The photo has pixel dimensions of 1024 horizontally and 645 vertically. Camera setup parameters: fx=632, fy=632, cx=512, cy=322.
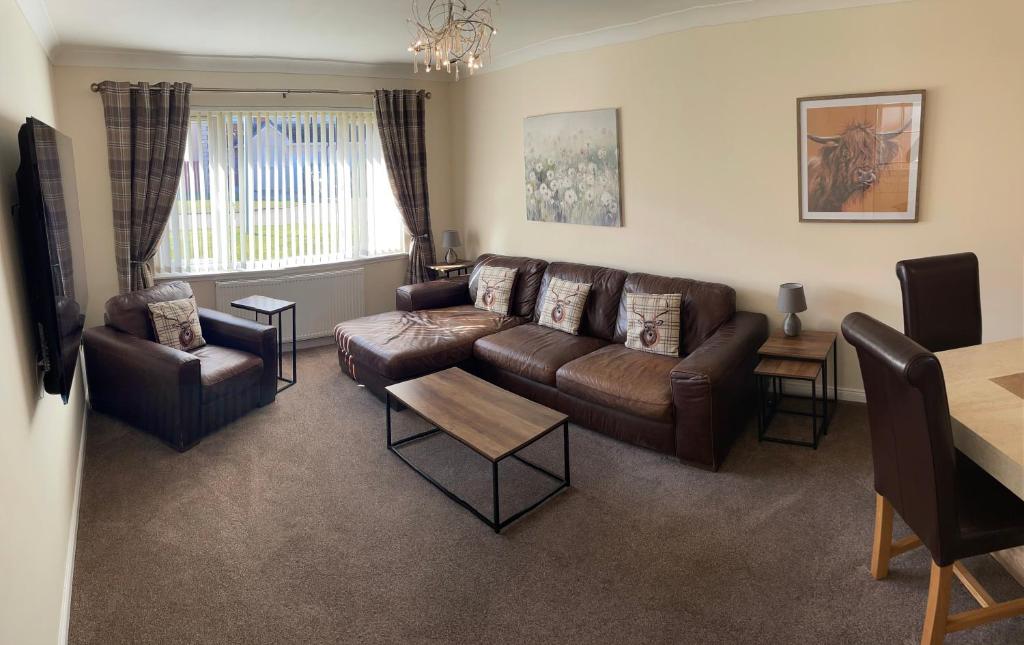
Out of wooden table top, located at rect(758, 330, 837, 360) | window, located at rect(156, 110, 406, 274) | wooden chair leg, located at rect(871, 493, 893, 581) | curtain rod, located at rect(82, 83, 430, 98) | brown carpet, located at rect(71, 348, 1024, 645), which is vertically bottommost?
brown carpet, located at rect(71, 348, 1024, 645)

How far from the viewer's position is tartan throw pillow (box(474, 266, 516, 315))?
5.07 meters

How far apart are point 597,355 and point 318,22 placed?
273 cm

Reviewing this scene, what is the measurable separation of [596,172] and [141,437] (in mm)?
3558

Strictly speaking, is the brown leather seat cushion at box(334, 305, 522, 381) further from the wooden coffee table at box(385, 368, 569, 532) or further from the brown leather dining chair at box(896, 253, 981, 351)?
the brown leather dining chair at box(896, 253, 981, 351)

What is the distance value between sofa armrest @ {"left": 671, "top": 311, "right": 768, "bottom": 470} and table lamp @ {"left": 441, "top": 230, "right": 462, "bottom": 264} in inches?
117

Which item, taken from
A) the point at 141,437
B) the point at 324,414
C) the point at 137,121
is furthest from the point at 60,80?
the point at 324,414

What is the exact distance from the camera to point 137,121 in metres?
4.58

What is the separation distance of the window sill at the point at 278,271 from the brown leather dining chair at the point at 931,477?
4.53m

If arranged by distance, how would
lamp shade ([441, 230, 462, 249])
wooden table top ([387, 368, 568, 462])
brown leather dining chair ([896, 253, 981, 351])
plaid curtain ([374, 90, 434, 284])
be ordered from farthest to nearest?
lamp shade ([441, 230, 462, 249]) → plaid curtain ([374, 90, 434, 284]) → wooden table top ([387, 368, 568, 462]) → brown leather dining chair ([896, 253, 981, 351])

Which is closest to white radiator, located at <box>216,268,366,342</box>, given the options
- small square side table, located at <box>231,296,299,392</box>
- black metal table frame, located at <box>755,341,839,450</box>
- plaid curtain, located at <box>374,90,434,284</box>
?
small square side table, located at <box>231,296,299,392</box>

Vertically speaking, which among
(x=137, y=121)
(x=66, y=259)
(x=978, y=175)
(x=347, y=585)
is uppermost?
(x=137, y=121)

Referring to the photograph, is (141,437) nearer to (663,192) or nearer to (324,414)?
(324,414)

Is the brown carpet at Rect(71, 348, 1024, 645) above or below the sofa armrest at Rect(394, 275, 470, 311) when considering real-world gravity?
below

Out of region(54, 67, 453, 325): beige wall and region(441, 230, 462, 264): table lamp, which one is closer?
region(54, 67, 453, 325): beige wall
